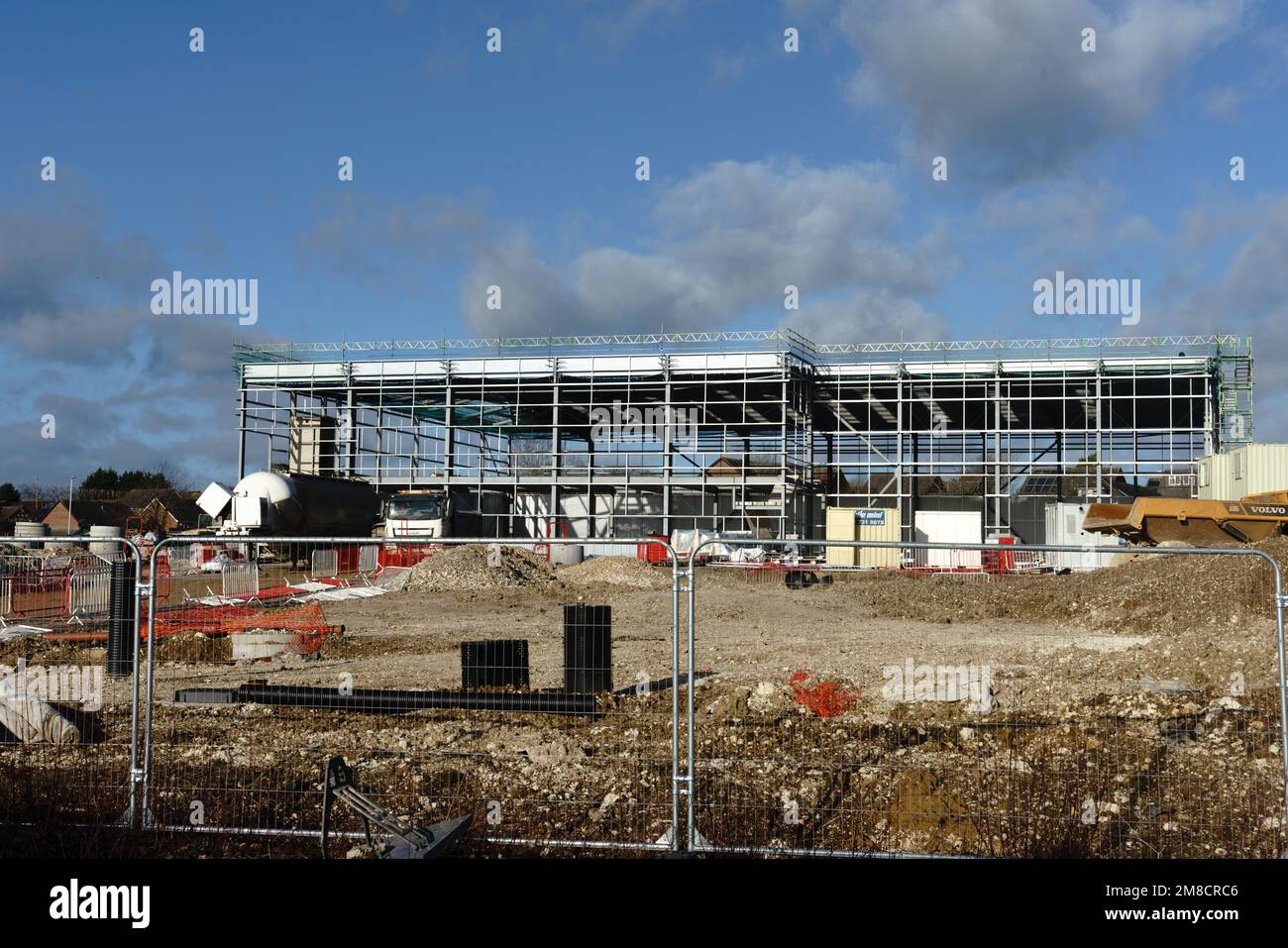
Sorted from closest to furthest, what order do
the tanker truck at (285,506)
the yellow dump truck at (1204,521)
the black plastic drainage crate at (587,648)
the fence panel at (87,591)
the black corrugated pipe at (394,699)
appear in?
the black corrugated pipe at (394,699) → the black plastic drainage crate at (587,648) → the fence panel at (87,591) → the yellow dump truck at (1204,521) → the tanker truck at (285,506)

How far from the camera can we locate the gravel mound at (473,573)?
26.3 metres

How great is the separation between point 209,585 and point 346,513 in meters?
20.0

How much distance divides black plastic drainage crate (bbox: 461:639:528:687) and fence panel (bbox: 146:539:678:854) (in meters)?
0.03

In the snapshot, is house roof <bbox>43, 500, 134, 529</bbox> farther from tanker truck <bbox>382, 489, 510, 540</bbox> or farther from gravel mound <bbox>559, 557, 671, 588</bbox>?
gravel mound <bbox>559, 557, 671, 588</bbox>

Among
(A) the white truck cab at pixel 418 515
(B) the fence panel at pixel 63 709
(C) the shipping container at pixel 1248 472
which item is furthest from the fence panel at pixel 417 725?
(C) the shipping container at pixel 1248 472

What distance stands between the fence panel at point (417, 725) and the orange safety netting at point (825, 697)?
4.57 feet

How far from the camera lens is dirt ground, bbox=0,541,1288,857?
22.3 feet

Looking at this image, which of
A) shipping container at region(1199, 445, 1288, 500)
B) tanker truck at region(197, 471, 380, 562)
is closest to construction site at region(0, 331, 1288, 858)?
tanker truck at region(197, 471, 380, 562)

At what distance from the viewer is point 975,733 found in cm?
877

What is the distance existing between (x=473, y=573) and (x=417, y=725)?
59.1 ft

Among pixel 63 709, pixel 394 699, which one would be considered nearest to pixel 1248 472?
pixel 394 699

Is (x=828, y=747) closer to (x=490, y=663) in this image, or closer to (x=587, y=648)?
(x=587, y=648)

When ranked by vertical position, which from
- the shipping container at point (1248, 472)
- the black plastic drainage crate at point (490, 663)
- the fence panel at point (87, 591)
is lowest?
the black plastic drainage crate at point (490, 663)

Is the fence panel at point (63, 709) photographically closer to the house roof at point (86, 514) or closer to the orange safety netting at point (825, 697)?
the orange safety netting at point (825, 697)
